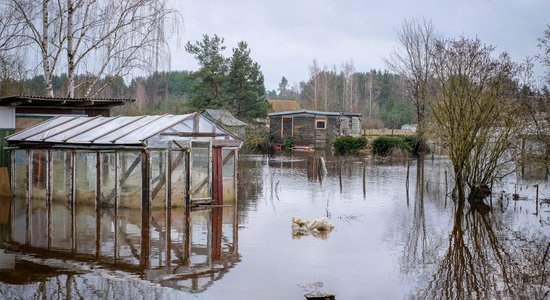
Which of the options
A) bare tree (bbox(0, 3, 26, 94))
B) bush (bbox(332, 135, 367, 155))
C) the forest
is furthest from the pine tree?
bare tree (bbox(0, 3, 26, 94))

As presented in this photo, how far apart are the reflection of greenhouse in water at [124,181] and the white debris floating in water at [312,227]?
5.18ft

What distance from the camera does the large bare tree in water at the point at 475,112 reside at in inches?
789

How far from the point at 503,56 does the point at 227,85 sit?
1281 inches

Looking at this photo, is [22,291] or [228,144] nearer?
[22,291]

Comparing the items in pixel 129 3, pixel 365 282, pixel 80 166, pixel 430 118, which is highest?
pixel 129 3

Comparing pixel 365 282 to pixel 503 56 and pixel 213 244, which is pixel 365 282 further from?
pixel 503 56

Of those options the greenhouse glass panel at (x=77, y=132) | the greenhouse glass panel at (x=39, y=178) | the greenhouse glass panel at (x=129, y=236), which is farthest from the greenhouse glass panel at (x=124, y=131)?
the greenhouse glass panel at (x=39, y=178)

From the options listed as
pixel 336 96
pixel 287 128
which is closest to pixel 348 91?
pixel 336 96

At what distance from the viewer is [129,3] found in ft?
78.1

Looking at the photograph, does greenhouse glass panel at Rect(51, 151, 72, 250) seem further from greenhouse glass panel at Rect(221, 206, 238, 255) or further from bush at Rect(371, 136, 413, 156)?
bush at Rect(371, 136, 413, 156)

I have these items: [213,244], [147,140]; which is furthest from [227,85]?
[213,244]

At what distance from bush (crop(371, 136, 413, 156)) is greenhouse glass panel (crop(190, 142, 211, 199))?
28.6 m

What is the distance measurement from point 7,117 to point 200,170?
7.74 m

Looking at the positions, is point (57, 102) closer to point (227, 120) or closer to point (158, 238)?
point (158, 238)
